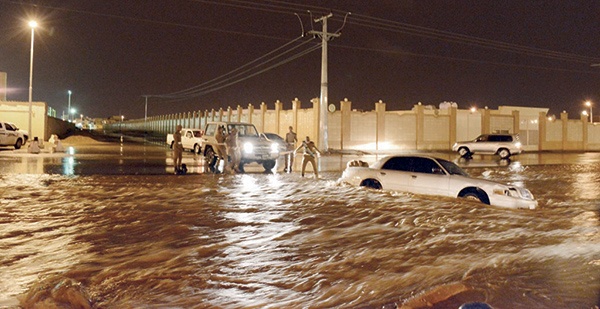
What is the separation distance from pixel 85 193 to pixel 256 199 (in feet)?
14.1

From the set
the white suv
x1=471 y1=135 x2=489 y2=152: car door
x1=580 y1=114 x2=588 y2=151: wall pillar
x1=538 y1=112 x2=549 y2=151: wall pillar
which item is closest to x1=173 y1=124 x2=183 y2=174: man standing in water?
the white suv

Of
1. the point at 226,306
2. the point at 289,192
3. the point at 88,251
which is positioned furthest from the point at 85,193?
the point at 226,306

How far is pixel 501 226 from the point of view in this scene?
984cm

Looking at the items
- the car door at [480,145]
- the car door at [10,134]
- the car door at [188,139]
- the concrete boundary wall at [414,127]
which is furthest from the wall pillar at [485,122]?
the car door at [10,134]

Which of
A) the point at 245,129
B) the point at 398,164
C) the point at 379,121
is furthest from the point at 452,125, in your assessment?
the point at 398,164

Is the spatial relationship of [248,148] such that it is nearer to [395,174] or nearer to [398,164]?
[398,164]

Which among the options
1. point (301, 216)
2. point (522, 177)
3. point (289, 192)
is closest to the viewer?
point (301, 216)

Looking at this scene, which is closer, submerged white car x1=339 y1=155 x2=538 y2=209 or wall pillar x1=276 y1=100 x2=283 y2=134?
submerged white car x1=339 y1=155 x2=538 y2=209

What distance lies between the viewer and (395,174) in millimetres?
13773

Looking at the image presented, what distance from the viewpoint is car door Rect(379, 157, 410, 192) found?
1358cm

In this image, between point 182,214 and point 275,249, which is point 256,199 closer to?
point 182,214

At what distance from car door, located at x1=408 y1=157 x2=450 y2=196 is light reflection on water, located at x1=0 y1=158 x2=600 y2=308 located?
0.50 metres

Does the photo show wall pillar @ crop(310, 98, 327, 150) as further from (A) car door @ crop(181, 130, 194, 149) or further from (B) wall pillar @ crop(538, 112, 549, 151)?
(B) wall pillar @ crop(538, 112, 549, 151)

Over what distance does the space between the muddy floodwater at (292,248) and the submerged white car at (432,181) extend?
47 centimetres
